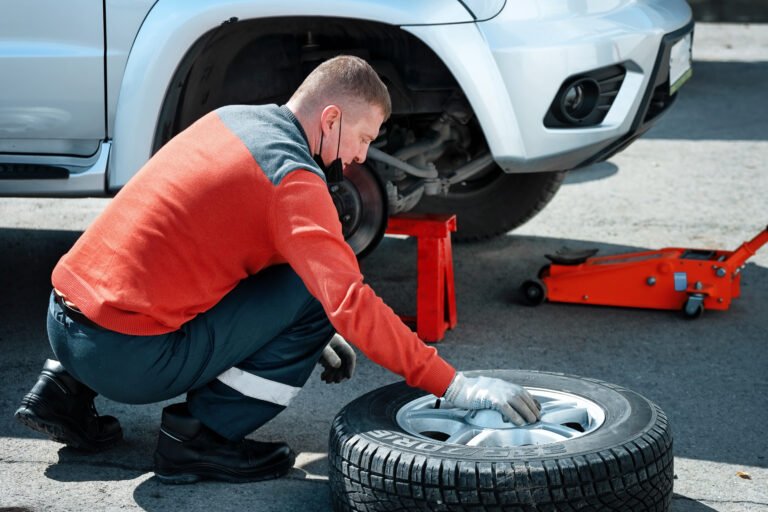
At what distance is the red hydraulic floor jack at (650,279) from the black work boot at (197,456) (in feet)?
6.12

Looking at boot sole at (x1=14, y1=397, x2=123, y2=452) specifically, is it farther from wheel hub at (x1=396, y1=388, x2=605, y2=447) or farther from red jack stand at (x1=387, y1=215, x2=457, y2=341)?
red jack stand at (x1=387, y1=215, x2=457, y2=341)

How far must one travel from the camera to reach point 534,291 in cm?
456

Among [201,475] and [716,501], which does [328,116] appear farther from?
[716,501]

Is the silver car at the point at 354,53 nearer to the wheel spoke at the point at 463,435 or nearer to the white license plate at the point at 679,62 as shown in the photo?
the white license plate at the point at 679,62

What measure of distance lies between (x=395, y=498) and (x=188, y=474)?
2.36 ft

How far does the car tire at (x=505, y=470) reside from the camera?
8.03ft

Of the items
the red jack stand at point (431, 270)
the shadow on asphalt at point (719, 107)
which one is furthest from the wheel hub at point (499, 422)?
the shadow on asphalt at point (719, 107)

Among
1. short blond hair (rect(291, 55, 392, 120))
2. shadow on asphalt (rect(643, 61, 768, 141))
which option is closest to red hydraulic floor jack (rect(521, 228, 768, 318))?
short blond hair (rect(291, 55, 392, 120))

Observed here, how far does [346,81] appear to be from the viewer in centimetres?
277

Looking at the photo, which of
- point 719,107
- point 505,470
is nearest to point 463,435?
point 505,470

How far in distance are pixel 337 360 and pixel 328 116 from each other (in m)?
0.78

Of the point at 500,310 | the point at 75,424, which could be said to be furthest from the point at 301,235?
the point at 500,310

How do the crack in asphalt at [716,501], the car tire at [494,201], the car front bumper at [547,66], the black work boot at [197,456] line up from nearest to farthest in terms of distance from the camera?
the crack in asphalt at [716,501], the black work boot at [197,456], the car front bumper at [547,66], the car tire at [494,201]

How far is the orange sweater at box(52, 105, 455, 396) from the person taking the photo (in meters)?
2.59
